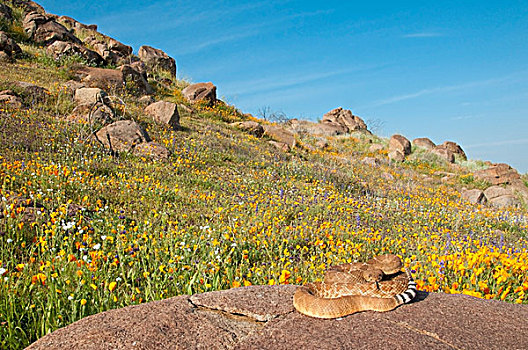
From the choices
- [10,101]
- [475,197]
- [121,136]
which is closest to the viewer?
[121,136]

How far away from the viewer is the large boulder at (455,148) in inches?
1249

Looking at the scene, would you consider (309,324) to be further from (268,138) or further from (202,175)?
(268,138)

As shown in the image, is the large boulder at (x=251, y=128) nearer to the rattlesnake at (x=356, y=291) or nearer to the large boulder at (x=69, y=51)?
the large boulder at (x=69, y=51)

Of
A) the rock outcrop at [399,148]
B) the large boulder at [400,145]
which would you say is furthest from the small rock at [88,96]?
the large boulder at [400,145]

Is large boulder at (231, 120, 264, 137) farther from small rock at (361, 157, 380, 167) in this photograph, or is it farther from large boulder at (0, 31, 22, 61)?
large boulder at (0, 31, 22, 61)

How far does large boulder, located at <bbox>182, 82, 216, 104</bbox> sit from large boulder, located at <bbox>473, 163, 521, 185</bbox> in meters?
15.8

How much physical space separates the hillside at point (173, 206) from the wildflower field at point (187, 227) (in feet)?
0.13

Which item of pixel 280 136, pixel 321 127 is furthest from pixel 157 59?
pixel 321 127

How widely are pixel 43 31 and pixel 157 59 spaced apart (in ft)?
27.7

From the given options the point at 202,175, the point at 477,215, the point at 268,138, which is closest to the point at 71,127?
the point at 202,175

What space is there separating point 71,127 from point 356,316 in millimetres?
11573

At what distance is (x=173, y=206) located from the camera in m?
8.04

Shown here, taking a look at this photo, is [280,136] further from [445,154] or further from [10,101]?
[445,154]

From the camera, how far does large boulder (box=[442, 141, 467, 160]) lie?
31719 millimetres
